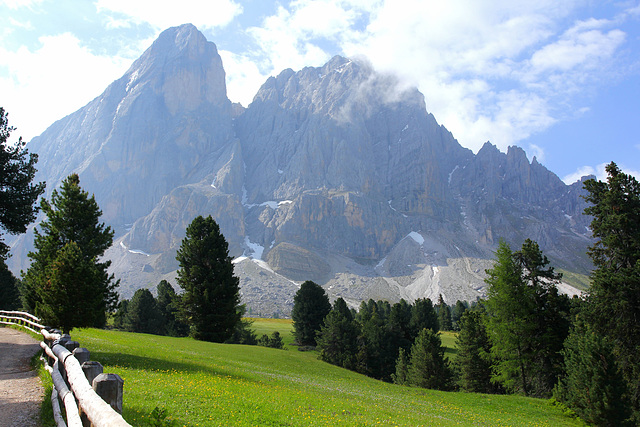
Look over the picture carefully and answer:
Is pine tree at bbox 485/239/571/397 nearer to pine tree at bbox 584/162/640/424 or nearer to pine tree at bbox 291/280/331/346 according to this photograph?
Answer: pine tree at bbox 584/162/640/424

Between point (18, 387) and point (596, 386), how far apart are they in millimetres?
29321

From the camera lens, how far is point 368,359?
6178 centimetres

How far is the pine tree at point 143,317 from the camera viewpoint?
66188 millimetres

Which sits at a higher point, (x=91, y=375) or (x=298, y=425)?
(x=91, y=375)

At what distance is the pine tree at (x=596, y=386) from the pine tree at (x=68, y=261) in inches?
1223

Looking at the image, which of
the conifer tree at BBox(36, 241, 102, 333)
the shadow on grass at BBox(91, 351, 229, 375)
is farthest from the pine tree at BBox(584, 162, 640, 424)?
the conifer tree at BBox(36, 241, 102, 333)

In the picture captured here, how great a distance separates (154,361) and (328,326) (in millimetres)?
43075

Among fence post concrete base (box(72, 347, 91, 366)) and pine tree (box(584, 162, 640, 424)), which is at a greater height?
pine tree (box(584, 162, 640, 424))

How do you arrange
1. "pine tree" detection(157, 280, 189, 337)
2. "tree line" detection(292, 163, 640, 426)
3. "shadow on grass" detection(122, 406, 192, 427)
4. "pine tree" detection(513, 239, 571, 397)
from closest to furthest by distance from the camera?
"shadow on grass" detection(122, 406, 192, 427), "tree line" detection(292, 163, 640, 426), "pine tree" detection(513, 239, 571, 397), "pine tree" detection(157, 280, 189, 337)

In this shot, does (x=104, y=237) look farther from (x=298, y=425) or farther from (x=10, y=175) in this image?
(x=298, y=425)

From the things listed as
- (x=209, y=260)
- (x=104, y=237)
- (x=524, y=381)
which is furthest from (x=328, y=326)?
(x=104, y=237)

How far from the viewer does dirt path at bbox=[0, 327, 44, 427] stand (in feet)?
28.8

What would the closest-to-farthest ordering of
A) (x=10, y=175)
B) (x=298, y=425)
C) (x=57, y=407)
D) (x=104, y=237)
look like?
(x=57, y=407), (x=298, y=425), (x=10, y=175), (x=104, y=237)

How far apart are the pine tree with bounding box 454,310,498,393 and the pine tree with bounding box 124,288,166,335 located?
1977 inches
